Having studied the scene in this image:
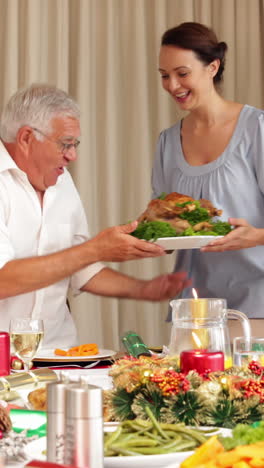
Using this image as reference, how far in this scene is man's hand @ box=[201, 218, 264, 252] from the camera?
7.52ft

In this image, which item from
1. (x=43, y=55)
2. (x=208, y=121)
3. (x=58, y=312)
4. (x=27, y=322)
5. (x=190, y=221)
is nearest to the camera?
(x=27, y=322)

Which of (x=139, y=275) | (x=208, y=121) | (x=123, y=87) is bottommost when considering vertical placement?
(x=139, y=275)

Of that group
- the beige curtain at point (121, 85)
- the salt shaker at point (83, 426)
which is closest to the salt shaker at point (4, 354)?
the salt shaker at point (83, 426)

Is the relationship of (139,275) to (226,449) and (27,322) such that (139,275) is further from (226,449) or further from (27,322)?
(226,449)

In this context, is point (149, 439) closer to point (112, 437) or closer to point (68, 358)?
point (112, 437)

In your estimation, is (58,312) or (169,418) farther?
(58,312)

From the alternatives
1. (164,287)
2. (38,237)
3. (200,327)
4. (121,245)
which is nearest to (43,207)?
(38,237)

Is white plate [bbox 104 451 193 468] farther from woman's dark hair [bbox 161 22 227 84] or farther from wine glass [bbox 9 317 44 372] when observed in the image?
woman's dark hair [bbox 161 22 227 84]

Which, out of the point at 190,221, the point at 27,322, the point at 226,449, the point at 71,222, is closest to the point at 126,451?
the point at 226,449

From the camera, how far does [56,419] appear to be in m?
0.82

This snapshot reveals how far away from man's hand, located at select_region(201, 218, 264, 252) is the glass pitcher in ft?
2.59

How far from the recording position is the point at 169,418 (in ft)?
3.66

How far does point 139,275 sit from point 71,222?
1413 mm

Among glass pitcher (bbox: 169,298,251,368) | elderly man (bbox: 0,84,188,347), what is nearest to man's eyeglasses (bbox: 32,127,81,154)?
elderly man (bbox: 0,84,188,347)
